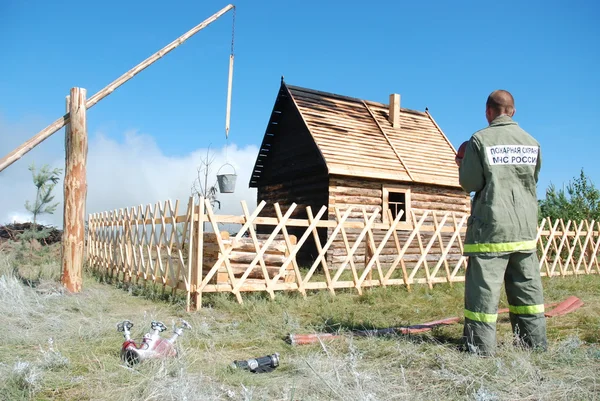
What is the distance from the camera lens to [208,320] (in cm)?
643

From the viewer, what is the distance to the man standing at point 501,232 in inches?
164

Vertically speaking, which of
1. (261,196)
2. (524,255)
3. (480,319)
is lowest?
(480,319)

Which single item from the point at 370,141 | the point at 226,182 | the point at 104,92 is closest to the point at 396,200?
the point at 370,141

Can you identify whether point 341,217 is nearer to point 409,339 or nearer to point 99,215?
point 409,339

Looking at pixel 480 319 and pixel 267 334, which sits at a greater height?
pixel 480 319

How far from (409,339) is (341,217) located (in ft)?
14.6

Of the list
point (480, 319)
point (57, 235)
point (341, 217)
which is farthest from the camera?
point (57, 235)

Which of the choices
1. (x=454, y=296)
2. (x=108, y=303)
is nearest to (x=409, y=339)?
(x=454, y=296)

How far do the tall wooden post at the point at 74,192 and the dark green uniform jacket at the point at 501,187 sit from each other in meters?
6.79

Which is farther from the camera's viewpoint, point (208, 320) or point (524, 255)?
point (208, 320)

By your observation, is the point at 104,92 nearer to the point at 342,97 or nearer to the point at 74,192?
the point at 74,192

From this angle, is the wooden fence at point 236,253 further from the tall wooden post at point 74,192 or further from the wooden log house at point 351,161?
the wooden log house at point 351,161

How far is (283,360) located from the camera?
430 centimetres

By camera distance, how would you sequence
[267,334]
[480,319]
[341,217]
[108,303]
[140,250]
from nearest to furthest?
1. [480,319]
2. [267,334]
3. [108,303]
4. [341,217]
5. [140,250]
